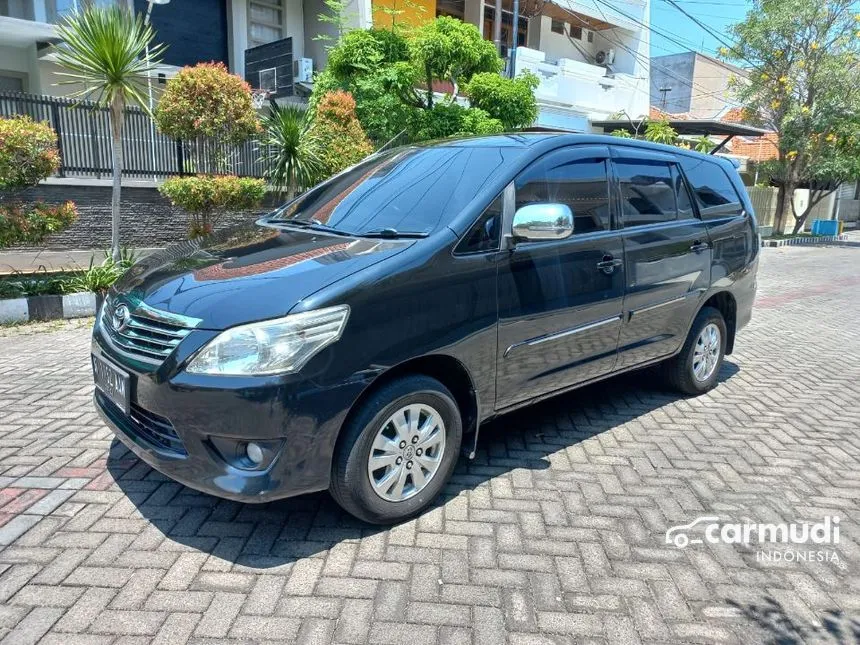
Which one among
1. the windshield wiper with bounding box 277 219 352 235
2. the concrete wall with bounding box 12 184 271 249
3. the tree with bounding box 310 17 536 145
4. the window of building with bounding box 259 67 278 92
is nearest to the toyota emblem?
the windshield wiper with bounding box 277 219 352 235

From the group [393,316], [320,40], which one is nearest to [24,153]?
[393,316]

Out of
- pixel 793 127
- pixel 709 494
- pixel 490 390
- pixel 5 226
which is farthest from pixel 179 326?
pixel 793 127

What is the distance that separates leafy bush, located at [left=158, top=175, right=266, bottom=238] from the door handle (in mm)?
5919

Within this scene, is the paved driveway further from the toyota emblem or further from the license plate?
the toyota emblem

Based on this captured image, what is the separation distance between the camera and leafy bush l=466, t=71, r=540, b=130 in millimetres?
11195

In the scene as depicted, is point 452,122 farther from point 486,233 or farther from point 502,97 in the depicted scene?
point 486,233

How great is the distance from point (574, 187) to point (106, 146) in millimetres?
9498

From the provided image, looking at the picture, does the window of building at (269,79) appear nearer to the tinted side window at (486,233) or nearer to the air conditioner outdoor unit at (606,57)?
the tinted side window at (486,233)

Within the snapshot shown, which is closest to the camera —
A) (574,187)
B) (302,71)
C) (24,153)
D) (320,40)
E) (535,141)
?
(535,141)

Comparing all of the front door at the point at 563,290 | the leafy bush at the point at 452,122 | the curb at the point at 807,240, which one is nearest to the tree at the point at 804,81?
the curb at the point at 807,240

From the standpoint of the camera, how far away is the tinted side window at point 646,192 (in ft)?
14.1

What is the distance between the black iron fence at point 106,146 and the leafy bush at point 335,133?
135 cm

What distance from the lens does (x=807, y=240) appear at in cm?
2348

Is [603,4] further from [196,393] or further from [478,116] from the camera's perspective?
[196,393]
